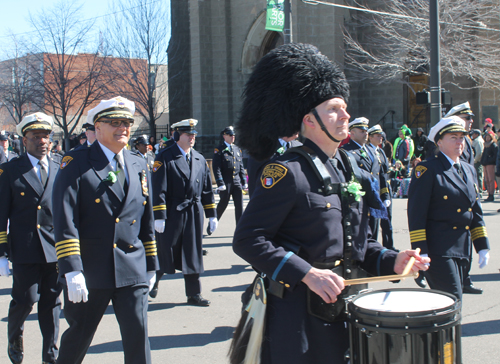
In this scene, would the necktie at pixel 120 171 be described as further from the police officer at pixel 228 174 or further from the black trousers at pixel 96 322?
the police officer at pixel 228 174

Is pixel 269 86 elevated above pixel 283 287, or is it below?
above

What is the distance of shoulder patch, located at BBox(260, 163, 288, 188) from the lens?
2.62 meters

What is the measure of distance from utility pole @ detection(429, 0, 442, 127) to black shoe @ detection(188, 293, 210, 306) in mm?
10632

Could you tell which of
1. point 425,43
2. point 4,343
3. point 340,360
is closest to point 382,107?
point 425,43

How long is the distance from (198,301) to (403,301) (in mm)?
4032

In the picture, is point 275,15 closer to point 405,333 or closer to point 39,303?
point 39,303

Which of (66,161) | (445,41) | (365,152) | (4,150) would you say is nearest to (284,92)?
(66,161)

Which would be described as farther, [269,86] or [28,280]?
[28,280]

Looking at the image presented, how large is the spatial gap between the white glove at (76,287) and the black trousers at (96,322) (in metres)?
0.18

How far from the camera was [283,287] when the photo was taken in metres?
2.65

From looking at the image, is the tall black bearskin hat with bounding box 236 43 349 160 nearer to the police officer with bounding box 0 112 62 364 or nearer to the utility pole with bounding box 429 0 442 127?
the police officer with bounding box 0 112 62 364

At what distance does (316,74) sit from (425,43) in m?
19.4

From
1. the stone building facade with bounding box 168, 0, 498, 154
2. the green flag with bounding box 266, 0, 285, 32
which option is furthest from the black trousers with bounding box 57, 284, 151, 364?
the stone building facade with bounding box 168, 0, 498, 154

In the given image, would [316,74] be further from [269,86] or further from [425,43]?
[425,43]
